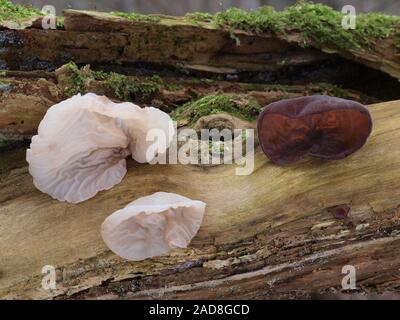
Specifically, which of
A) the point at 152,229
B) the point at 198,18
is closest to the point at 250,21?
the point at 198,18

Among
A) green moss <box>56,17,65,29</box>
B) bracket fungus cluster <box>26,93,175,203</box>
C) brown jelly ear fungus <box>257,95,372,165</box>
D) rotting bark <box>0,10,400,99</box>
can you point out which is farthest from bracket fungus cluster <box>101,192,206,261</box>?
green moss <box>56,17,65,29</box>

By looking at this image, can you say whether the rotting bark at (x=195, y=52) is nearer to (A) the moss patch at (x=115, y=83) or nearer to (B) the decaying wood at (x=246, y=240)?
(A) the moss patch at (x=115, y=83)

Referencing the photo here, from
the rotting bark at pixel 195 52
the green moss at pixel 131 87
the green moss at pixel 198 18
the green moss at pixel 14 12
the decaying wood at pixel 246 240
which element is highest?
the green moss at pixel 198 18

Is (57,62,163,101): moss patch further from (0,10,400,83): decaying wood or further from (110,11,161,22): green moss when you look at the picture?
(110,11,161,22): green moss

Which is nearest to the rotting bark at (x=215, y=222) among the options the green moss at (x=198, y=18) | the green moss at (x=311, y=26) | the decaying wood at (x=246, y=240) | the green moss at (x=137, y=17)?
the decaying wood at (x=246, y=240)

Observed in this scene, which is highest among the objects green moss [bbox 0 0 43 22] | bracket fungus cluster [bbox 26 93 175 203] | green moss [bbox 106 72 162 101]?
green moss [bbox 0 0 43 22]

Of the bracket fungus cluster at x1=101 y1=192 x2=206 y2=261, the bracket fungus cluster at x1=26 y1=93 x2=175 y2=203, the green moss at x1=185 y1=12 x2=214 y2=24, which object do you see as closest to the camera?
the bracket fungus cluster at x1=101 y1=192 x2=206 y2=261

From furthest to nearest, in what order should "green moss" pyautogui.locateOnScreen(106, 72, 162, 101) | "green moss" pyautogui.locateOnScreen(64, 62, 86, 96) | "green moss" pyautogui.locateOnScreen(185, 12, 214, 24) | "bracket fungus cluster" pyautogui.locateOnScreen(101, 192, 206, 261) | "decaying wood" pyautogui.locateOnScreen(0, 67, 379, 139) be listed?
"green moss" pyautogui.locateOnScreen(185, 12, 214, 24), "green moss" pyautogui.locateOnScreen(106, 72, 162, 101), "green moss" pyautogui.locateOnScreen(64, 62, 86, 96), "decaying wood" pyautogui.locateOnScreen(0, 67, 379, 139), "bracket fungus cluster" pyautogui.locateOnScreen(101, 192, 206, 261)
